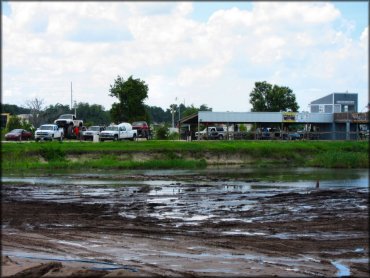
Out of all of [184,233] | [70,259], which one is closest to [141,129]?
Result: [184,233]

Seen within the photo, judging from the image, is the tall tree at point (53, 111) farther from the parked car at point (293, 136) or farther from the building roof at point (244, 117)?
the parked car at point (293, 136)

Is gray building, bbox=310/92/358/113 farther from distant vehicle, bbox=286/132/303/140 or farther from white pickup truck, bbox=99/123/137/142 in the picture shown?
white pickup truck, bbox=99/123/137/142

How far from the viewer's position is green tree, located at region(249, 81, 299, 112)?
307 ft

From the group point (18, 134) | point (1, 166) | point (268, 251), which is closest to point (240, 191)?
point (268, 251)

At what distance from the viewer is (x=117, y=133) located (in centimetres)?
5719

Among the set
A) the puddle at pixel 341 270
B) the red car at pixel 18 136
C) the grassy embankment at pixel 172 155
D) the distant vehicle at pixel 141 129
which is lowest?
the puddle at pixel 341 270

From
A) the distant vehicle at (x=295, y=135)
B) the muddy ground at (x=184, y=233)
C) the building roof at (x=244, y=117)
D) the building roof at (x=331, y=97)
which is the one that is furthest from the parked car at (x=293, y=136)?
the muddy ground at (x=184, y=233)

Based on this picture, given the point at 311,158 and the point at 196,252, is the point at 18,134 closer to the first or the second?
the point at 311,158

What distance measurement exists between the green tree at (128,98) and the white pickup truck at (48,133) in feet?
50.3

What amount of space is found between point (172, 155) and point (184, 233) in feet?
107

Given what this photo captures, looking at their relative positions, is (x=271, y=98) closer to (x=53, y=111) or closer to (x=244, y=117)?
(x=244, y=117)

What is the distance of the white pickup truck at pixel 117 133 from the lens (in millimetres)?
56469

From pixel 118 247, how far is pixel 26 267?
2948 mm

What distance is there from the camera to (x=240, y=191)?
89.4 feet
